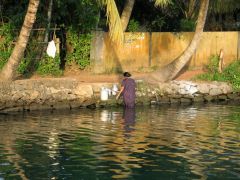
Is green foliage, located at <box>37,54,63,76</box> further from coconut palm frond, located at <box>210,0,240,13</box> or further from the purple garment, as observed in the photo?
coconut palm frond, located at <box>210,0,240,13</box>

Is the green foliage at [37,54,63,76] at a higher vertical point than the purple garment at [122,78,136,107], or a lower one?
higher

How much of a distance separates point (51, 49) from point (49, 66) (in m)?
0.77

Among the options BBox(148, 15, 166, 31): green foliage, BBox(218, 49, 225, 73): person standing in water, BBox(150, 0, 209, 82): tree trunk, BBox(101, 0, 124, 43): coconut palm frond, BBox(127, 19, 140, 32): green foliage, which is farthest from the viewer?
BBox(148, 15, 166, 31): green foliage

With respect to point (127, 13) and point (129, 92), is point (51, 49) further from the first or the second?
point (127, 13)

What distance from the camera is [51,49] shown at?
1105 inches

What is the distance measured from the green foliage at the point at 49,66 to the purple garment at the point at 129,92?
413 centimetres

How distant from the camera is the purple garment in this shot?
2544cm

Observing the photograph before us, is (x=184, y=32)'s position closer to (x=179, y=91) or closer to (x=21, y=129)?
(x=179, y=91)

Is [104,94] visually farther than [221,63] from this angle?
No

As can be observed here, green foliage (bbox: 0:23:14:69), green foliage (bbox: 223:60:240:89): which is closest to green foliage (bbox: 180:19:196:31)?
green foliage (bbox: 223:60:240:89)

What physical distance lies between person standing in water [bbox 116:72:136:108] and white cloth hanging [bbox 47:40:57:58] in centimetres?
403

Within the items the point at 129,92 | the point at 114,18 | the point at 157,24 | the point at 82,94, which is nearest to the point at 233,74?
the point at 157,24

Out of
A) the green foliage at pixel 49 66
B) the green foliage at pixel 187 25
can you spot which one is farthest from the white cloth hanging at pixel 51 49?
the green foliage at pixel 187 25

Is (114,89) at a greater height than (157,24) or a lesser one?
lesser
